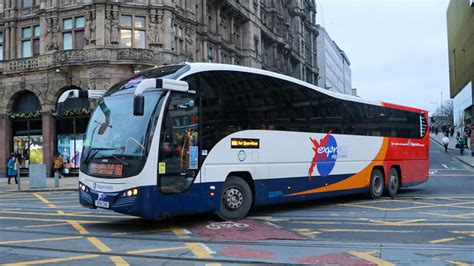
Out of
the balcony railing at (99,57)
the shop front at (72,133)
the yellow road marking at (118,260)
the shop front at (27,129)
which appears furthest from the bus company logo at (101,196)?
the shop front at (27,129)

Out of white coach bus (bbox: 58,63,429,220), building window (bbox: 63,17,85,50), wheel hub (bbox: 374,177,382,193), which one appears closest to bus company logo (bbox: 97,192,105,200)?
white coach bus (bbox: 58,63,429,220)

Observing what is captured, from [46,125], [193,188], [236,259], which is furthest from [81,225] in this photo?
[46,125]

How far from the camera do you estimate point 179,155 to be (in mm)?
9461

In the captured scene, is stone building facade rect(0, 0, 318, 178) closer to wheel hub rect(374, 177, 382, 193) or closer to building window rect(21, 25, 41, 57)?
building window rect(21, 25, 41, 57)

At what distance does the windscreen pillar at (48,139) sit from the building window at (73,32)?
5159 millimetres

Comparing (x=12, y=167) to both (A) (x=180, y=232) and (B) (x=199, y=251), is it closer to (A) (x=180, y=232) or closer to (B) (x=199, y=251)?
(A) (x=180, y=232)

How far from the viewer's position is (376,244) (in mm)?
7938

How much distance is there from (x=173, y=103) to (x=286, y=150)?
12.2ft

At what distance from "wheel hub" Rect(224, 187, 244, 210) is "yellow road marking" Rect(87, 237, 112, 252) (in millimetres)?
3042

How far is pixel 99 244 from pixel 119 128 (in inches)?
95.5

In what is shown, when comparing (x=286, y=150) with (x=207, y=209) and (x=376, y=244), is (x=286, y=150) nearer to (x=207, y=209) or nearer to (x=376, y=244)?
(x=207, y=209)

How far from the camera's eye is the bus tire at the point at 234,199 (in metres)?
10.5

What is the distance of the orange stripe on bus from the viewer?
13260 mm

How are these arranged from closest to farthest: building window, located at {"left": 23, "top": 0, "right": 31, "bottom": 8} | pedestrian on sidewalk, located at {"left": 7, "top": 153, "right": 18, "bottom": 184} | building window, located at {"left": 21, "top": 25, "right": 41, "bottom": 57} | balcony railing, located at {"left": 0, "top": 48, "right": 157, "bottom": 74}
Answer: pedestrian on sidewalk, located at {"left": 7, "top": 153, "right": 18, "bottom": 184} < balcony railing, located at {"left": 0, "top": 48, "right": 157, "bottom": 74} < building window, located at {"left": 21, "top": 25, "right": 41, "bottom": 57} < building window, located at {"left": 23, "top": 0, "right": 31, "bottom": 8}
